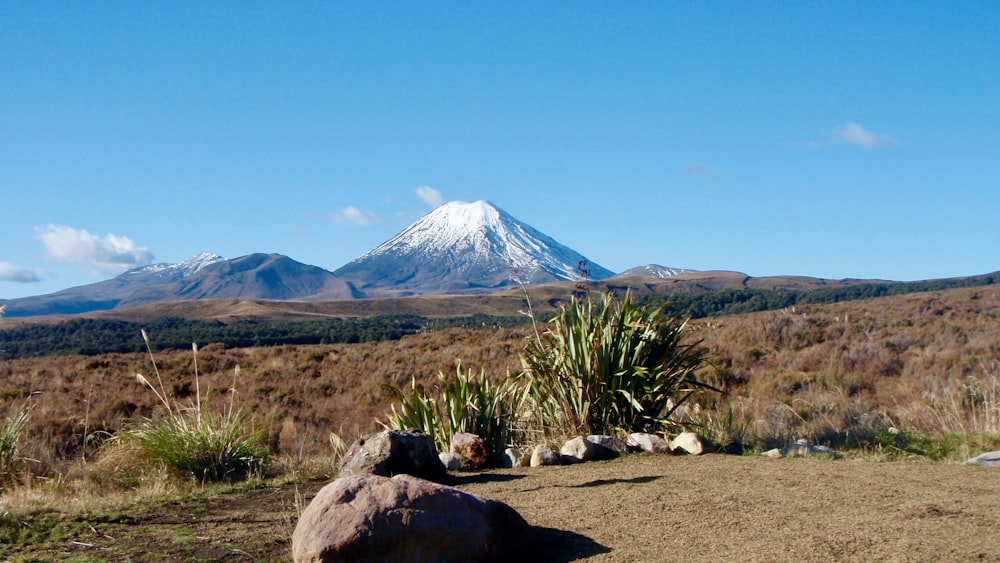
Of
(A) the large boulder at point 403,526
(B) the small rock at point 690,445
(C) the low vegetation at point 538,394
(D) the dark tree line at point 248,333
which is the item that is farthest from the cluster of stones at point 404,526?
(D) the dark tree line at point 248,333

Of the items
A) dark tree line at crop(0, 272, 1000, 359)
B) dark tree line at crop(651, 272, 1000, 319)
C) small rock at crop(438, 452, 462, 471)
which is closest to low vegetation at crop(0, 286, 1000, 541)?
small rock at crop(438, 452, 462, 471)

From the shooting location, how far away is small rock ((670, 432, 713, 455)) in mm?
7062

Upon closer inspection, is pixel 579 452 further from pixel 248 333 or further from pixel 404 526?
pixel 248 333

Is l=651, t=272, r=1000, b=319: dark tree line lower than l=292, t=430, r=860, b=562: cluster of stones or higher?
higher

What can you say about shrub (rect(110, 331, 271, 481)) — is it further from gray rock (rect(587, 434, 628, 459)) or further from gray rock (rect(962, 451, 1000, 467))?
gray rock (rect(962, 451, 1000, 467))

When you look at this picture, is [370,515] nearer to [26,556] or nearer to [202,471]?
[26,556]

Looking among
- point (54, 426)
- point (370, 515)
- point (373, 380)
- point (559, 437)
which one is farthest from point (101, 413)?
point (370, 515)

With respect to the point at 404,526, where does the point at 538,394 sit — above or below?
above

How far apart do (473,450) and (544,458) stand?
0.67m

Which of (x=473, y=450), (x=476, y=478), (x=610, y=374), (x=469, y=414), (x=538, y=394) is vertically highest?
(x=610, y=374)

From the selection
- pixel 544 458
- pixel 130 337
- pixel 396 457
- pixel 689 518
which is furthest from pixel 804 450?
pixel 130 337

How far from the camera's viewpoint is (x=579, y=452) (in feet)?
23.2

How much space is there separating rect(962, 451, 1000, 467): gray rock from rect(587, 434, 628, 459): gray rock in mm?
2726

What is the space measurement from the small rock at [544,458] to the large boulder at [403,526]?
281cm
